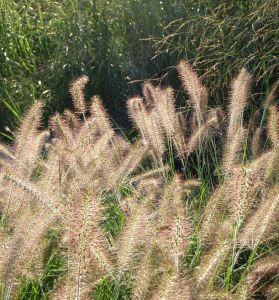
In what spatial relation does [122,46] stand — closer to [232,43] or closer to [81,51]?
[81,51]

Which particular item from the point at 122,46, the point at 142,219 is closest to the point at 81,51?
the point at 122,46

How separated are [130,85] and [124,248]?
3.45 meters

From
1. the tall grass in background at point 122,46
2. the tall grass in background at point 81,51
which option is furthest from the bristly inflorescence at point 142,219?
the tall grass in background at point 81,51

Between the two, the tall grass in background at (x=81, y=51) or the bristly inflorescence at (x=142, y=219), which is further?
the tall grass in background at (x=81, y=51)

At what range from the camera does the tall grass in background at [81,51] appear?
18.0ft

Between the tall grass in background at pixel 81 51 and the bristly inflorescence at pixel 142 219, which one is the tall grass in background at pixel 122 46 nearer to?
the tall grass in background at pixel 81 51

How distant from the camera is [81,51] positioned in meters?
5.59

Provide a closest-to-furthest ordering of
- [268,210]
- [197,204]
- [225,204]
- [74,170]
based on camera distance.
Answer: [268,210]
[225,204]
[74,170]
[197,204]

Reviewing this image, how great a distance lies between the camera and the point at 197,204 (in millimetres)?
3354

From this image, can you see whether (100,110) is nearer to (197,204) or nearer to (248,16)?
(197,204)

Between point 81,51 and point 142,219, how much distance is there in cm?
369

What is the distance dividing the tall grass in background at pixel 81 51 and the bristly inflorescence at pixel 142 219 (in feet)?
5.13

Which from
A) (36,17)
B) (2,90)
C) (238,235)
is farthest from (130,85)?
(238,235)

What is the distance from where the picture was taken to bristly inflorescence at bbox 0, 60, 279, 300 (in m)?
2.00
